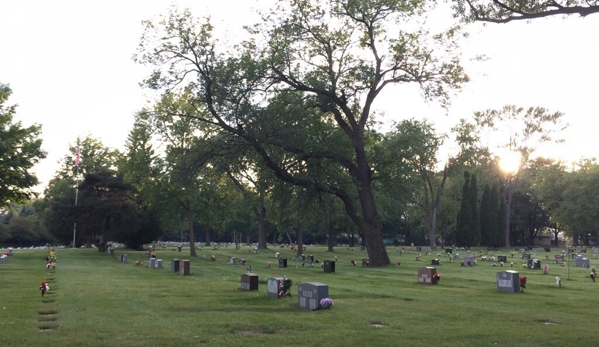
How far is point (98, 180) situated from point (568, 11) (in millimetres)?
44873

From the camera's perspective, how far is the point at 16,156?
2905 centimetres

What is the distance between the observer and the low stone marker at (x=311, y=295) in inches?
513

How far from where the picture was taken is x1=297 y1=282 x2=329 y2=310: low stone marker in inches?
513

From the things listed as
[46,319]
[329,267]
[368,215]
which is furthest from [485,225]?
[46,319]

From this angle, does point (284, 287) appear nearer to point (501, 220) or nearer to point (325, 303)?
point (325, 303)

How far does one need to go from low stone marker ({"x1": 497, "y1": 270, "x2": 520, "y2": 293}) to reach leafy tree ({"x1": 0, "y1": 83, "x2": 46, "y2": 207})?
79.5ft

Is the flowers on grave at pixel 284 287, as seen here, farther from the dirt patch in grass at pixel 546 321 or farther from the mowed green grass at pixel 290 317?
the dirt patch in grass at pixel 546 321

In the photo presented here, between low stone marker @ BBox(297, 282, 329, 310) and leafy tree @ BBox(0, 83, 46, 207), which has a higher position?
leafy tree @ BBox(0, 83, 46, 207)

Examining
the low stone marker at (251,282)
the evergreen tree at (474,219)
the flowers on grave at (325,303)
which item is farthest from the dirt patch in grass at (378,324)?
the evergreen tree at (474,219)

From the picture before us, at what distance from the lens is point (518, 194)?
3612 inches

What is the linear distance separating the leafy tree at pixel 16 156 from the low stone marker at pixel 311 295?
20766 mm

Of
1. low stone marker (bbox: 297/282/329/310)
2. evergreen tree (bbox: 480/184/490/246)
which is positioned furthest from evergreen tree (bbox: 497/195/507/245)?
low stone marker (bbox: 297/282/329/310)

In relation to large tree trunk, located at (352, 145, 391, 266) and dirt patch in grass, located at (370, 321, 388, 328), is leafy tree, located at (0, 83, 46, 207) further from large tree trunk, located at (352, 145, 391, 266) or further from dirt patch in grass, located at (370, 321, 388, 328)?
dirt patch in grass, located at (370, 321, 388, 328)

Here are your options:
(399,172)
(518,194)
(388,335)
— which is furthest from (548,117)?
(388,335)
